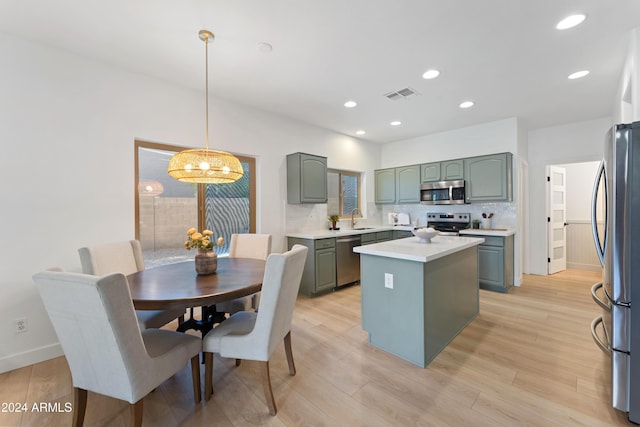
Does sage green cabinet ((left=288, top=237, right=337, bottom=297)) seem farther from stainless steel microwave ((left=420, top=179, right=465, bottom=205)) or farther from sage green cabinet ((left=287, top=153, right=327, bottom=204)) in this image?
stainless steel microwave ((left=420, top=179, right=465, bottom=205))

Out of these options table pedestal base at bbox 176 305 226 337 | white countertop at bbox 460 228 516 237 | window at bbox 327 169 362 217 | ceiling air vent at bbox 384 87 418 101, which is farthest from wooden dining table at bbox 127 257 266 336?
white countertop at bbox 460 228 516 237

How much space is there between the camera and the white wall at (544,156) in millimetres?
4379

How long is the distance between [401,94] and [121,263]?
348cm

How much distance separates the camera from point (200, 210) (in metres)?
3.35

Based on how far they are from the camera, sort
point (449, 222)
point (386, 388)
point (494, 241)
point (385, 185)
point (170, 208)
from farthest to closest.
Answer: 1. point (385, 185)
2. point (449, 222)
3. point (494, 241)
4. point (170, 208)
5. point (386, 388)

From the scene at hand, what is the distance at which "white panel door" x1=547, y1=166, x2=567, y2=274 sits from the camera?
478 cm

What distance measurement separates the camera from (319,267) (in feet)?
12.5

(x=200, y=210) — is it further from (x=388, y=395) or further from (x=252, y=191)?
(x=388, y=395)

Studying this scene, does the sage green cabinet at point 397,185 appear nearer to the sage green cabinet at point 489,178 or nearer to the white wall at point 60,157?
the sage green cabinet at point 489,178

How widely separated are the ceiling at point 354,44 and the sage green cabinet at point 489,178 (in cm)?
87

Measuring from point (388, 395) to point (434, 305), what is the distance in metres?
0.79

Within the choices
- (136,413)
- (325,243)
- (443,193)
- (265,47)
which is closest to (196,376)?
(136,413)

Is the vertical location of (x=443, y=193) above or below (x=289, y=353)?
above

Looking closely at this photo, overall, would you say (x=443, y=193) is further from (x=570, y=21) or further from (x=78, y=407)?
(x=78, y=407)
